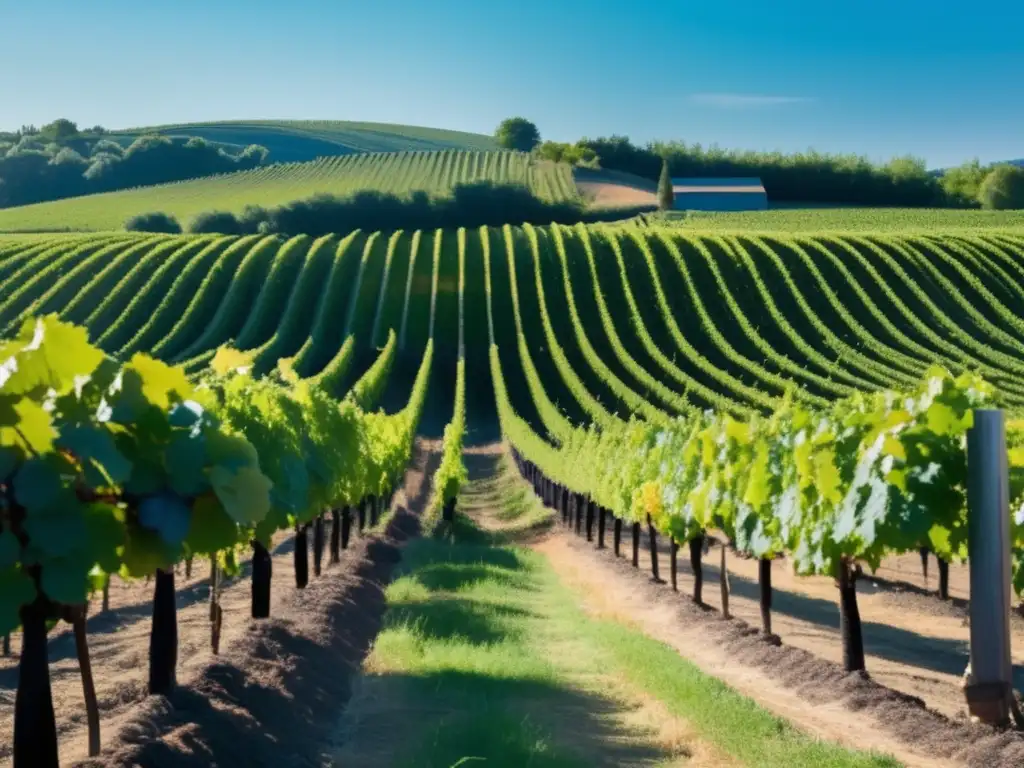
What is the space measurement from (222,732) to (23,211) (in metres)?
117

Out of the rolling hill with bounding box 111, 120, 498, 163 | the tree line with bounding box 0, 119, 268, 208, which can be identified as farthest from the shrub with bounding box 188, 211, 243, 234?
the rolling hill with bounding box 111, 120, 498, 163

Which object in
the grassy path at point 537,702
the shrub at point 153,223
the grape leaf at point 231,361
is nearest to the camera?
the grassy path at point 537,702

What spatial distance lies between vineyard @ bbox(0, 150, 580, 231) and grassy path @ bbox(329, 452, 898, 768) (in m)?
84.0

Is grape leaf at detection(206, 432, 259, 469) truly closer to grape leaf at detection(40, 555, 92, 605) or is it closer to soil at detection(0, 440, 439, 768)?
grape leaf at detection(40, 555, 92, 605)

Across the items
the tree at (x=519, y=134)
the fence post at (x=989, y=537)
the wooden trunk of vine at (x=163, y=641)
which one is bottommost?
the wooden trunk of vine at (x=163, y=641)

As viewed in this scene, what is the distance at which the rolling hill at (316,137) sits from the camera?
160250 mm

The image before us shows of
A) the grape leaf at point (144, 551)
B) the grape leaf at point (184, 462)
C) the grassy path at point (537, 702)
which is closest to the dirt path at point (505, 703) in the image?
the grassy path at point (537, 702)

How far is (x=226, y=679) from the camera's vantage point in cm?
1023

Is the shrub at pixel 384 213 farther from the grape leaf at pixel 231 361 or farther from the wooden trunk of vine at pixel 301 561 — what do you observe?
the grape leaf at pixel 231 361

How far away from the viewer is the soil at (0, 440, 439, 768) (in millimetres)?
8414

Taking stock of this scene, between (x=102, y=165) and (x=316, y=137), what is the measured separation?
37.2 metres

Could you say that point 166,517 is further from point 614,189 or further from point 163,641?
point 614,189

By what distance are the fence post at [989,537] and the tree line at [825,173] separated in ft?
367

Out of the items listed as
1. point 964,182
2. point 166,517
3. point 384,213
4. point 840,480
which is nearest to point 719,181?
point 964,182
